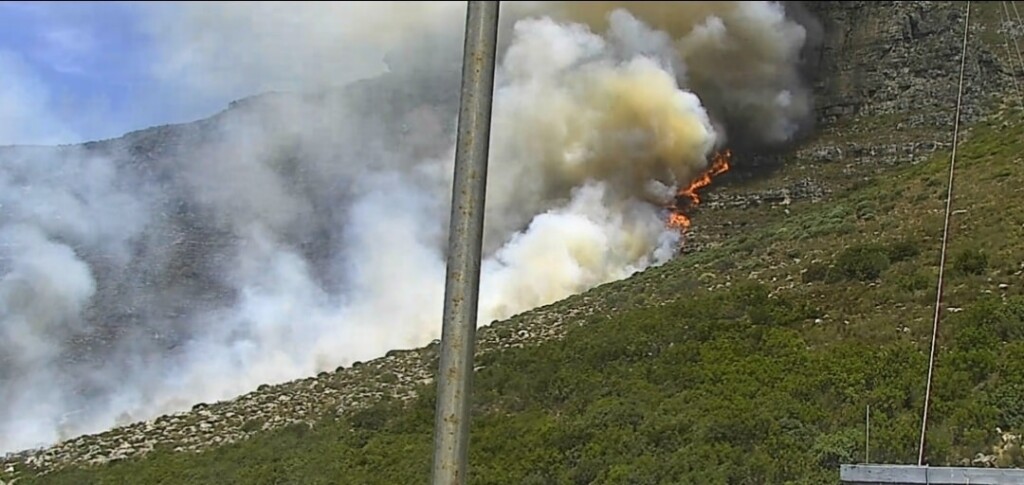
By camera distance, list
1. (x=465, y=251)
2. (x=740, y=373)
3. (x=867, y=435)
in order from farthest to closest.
Result: (x=740, y=373)
(x=867, y=435)
(x=465, y=251)

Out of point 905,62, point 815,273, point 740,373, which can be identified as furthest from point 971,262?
point 905,62

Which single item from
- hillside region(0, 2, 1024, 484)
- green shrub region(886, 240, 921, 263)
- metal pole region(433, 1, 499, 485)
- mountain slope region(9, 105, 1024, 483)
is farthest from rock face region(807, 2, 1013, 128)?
metal pole region(433, 1, 499, 485)

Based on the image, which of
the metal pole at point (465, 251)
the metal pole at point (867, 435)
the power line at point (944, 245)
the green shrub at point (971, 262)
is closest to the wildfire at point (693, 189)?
the power line at point (944, 245)

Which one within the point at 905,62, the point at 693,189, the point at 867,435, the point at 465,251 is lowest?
the point at 465,251

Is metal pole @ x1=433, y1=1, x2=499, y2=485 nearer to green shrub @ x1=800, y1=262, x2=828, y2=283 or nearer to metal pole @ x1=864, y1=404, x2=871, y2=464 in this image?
metal pole @ x1=864, y1=404, x2=871, y2=464

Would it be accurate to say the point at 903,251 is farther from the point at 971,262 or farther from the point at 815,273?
the point at 971,262
